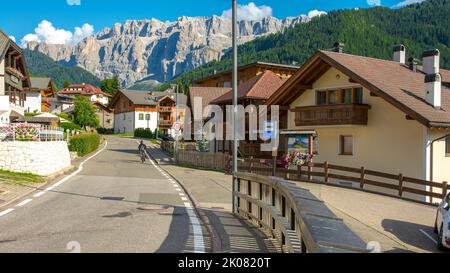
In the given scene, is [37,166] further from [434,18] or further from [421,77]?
[434,18]

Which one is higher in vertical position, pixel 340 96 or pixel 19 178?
pixel 340 96

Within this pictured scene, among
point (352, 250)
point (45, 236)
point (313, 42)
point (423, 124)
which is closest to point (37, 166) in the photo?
point (45, 236)

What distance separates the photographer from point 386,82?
26250 mm

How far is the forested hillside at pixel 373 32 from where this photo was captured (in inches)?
5881

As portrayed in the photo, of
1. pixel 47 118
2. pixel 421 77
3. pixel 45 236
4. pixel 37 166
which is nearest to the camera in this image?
pixel 45 236

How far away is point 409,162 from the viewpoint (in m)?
24.0

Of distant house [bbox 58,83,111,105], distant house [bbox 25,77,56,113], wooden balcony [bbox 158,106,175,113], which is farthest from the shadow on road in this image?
distant house [bbox 58,83,111,105]

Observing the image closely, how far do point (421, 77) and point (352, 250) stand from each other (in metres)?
28.6

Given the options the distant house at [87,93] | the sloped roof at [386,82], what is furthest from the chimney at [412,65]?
the distant house at [87,93]

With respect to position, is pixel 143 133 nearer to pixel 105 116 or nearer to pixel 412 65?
pixel 105 116

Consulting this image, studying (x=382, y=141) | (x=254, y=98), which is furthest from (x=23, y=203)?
(x=254, y=98)

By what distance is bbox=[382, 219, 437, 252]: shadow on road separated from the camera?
40.1 feet

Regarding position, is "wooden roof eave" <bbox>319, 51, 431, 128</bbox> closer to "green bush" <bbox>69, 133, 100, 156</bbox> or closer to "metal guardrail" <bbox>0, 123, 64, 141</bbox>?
"metal guardrail" <bbox>0, 123, 64, 141</bbox>

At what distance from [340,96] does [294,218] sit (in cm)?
2141
